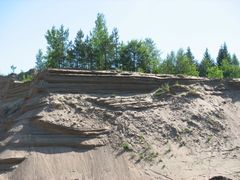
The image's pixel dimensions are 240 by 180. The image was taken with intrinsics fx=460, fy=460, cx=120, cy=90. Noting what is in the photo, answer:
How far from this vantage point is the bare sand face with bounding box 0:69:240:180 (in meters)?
18.4

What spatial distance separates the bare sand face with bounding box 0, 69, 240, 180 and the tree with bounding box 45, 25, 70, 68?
1324 centimetres

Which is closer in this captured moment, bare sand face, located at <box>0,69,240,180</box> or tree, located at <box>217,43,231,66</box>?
bare sand face, located at <box>0,69,240,180</box>

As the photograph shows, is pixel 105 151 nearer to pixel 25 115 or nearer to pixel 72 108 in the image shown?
pixel 72 108

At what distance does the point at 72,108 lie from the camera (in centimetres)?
2070

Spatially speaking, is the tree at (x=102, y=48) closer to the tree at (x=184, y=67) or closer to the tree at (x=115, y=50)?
the tree at (x=115, y=50)

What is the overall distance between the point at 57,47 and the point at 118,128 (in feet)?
64.1

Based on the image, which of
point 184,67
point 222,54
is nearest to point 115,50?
point 184,67

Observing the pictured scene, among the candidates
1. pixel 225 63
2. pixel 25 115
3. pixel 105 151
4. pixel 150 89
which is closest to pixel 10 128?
pixel 25 115

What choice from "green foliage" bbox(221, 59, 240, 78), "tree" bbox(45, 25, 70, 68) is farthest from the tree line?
"green foliage" bbox(221, 59, 240, 78)

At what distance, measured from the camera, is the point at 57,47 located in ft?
127

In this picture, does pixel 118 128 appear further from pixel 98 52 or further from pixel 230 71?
pixel 230 71

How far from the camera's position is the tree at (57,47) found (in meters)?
38.0

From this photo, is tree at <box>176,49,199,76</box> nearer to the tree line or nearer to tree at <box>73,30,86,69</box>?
the tree line

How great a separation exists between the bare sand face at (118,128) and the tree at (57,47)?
1324 centimetres
